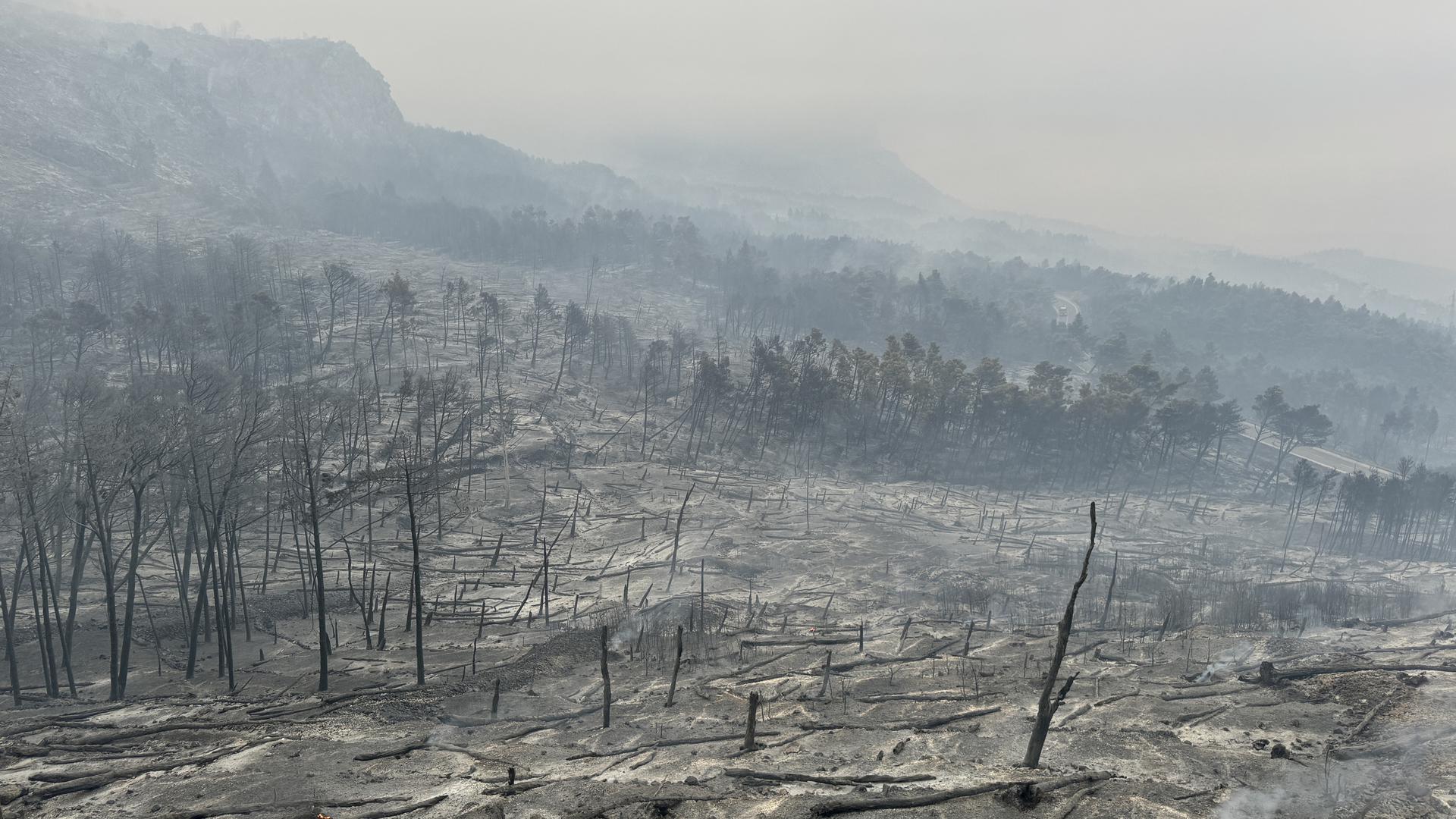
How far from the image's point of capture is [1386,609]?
5191cm

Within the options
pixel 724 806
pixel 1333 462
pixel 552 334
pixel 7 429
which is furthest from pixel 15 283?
pixel 1333 462

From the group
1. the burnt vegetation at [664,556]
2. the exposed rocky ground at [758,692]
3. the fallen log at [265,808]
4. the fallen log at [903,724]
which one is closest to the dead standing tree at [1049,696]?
the burnt vegetation at [664,556]

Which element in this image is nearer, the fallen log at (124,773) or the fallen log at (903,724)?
the fallen log at (124,773)

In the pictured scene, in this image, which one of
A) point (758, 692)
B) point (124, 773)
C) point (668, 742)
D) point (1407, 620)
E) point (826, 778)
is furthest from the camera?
point (1407, 620)

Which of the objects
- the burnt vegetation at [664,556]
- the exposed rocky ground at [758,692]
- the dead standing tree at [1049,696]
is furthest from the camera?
the burnt vegetation at [664,556]

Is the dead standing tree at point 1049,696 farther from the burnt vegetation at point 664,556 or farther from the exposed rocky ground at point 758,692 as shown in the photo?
the exposed rocky ground at point 758,692

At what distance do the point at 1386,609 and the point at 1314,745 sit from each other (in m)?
39.4

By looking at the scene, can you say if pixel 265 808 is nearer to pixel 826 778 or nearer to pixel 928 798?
pixel 826 778

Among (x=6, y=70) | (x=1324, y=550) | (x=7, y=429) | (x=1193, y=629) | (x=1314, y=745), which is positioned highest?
(x=6, y=70)

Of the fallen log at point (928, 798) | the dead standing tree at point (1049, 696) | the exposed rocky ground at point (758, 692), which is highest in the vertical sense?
the dead standing tree at point (1049, 696)

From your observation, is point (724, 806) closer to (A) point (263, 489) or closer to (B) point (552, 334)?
(A) point (263, 489)

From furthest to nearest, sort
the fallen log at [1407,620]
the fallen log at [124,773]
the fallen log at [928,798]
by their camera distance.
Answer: the fallen log at [1407,620] < the fallen log at [124,773] < the fallen log at [928,798]

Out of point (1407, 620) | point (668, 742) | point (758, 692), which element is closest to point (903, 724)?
point (758, 692)

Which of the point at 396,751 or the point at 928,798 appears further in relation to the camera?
the point at 396,751
